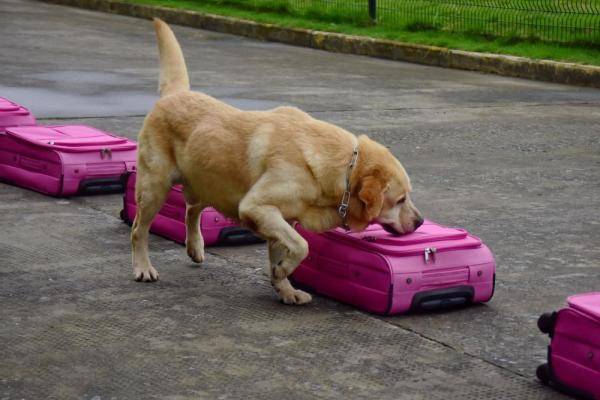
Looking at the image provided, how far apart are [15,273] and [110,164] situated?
186 cm

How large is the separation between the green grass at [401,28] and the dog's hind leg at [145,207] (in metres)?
8.87

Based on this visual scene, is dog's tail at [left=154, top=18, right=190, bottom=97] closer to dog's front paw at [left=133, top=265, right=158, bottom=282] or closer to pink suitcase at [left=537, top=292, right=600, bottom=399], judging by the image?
dog's front paw at [left=133, top=265, right=158, bottom=282]

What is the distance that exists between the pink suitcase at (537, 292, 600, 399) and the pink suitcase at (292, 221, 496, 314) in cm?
90

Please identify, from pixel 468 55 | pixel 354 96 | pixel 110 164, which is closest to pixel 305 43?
pixel 468 55

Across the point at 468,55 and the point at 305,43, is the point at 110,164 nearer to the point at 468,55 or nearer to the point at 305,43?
the point at 468,55

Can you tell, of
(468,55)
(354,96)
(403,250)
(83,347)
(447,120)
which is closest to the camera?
(83,347)

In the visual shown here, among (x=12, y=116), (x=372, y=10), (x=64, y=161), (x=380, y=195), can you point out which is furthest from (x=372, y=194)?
(x=372, y=10)

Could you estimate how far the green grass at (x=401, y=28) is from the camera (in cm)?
1438

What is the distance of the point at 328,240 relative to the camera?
564 cm

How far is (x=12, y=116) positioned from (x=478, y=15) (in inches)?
347

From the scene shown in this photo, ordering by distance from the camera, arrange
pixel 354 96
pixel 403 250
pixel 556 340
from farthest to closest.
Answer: pixel 354 96 → pixel 403 250 → pixel 556 340

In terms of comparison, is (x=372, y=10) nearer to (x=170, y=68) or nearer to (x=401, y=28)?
(x=401, y=28)

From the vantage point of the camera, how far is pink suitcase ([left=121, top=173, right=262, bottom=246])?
6.45 meters

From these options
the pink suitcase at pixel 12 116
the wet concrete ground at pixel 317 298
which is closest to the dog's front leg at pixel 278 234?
the wet concrete ground at pixel 317 298
